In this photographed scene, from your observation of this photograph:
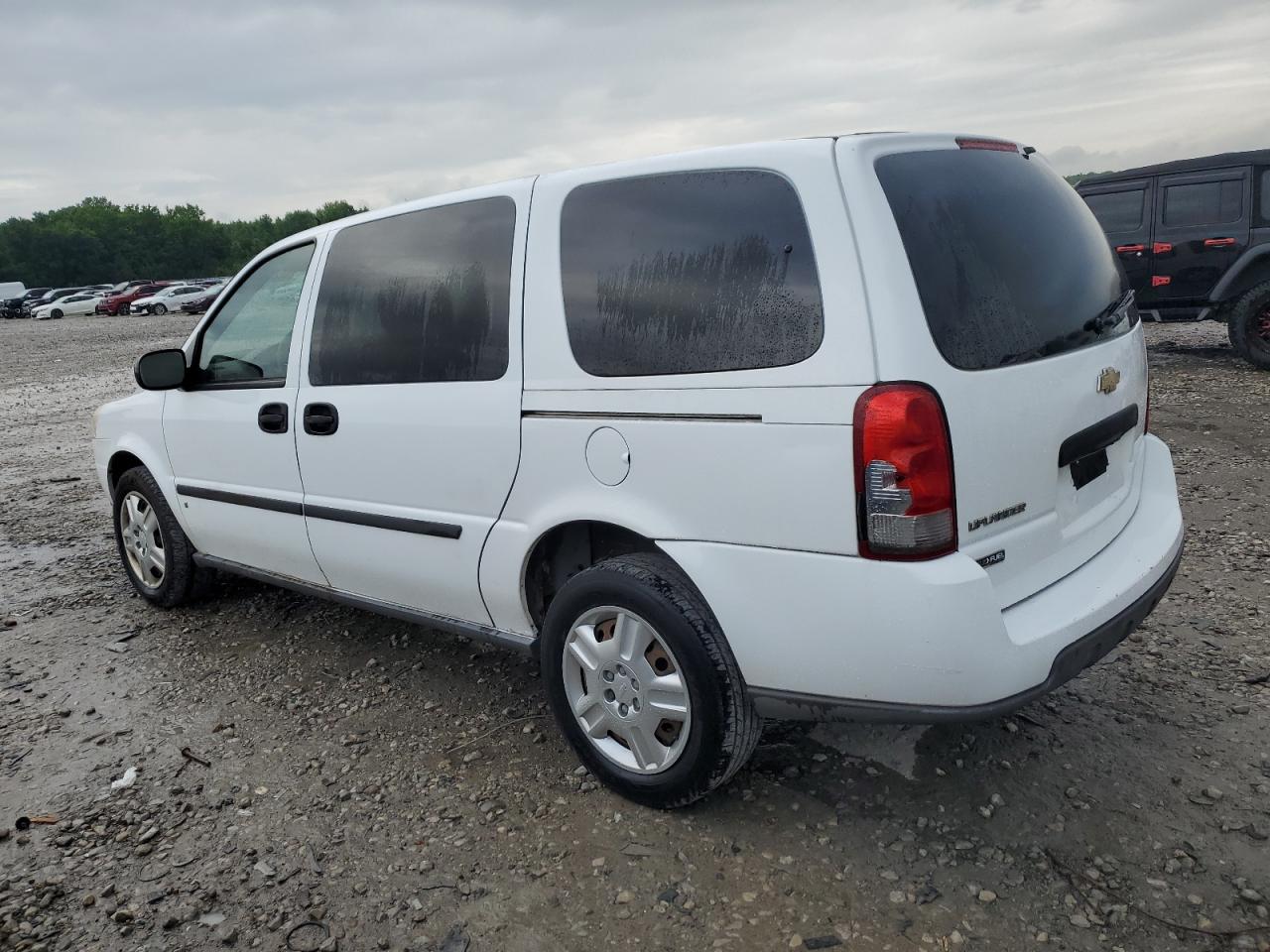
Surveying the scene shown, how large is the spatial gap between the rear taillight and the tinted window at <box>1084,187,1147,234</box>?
9.38 meters

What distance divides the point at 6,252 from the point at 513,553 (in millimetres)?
102734

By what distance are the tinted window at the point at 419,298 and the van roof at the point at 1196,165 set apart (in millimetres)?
9400

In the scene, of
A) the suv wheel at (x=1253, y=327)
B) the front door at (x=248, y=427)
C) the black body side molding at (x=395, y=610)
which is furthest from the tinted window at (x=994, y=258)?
the suv wheel at (x=1253, y=327)

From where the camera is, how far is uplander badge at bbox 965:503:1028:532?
238 centimetres

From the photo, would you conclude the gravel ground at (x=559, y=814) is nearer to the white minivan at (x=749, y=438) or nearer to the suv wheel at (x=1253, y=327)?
the white minivan at (x=749, y=438)

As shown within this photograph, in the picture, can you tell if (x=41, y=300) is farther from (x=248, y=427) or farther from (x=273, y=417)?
(x=273, y=417)

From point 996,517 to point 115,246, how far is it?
10789cm

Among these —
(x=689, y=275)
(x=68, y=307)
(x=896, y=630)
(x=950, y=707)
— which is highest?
(x=689, y=275)

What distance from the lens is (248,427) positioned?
4012mm

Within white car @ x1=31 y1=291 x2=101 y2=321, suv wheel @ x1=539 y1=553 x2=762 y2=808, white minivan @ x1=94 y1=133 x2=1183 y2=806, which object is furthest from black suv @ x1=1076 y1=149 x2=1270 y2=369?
white car @ x1=31 y1=291 x2=101 y2=321

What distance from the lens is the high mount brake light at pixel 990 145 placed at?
2.77 metres

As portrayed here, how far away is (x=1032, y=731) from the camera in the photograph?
3.20 meters

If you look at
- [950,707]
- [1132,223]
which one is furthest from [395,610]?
[1132,223]

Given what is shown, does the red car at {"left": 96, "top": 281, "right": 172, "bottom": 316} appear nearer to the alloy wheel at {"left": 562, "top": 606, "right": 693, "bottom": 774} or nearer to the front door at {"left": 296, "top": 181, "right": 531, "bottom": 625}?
the front door at {"left": 296, "top": 181, "right": 531, "bottom": 625}
